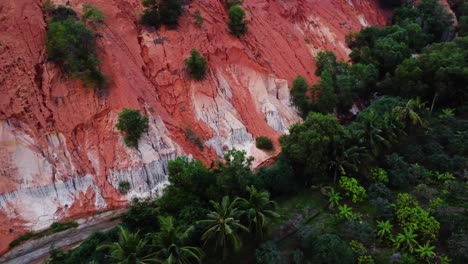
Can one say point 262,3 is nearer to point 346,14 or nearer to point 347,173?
point 346,14

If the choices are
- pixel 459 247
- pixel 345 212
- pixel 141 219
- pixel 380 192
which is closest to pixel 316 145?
pixel 345 212

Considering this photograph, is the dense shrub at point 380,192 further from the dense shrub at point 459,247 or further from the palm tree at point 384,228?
the dense shrub at point 459,247

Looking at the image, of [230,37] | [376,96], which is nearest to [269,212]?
[230,37]

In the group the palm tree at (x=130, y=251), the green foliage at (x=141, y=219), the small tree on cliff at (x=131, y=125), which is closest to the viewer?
the palm tree at (x=130, y=251)

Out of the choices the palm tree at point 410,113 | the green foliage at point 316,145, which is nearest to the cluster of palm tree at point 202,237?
the green foliage at point 316,145

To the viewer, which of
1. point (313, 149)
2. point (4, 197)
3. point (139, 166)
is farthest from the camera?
point (139, 166)

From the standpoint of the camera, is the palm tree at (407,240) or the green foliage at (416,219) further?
the green foliage at (416,219)

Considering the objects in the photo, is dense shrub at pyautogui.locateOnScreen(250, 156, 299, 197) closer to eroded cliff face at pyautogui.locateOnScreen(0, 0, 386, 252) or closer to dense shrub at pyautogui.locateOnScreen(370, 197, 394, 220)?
eroded cliff face at pyautogui.locateOnScreen(0, 0, 386, 252)
